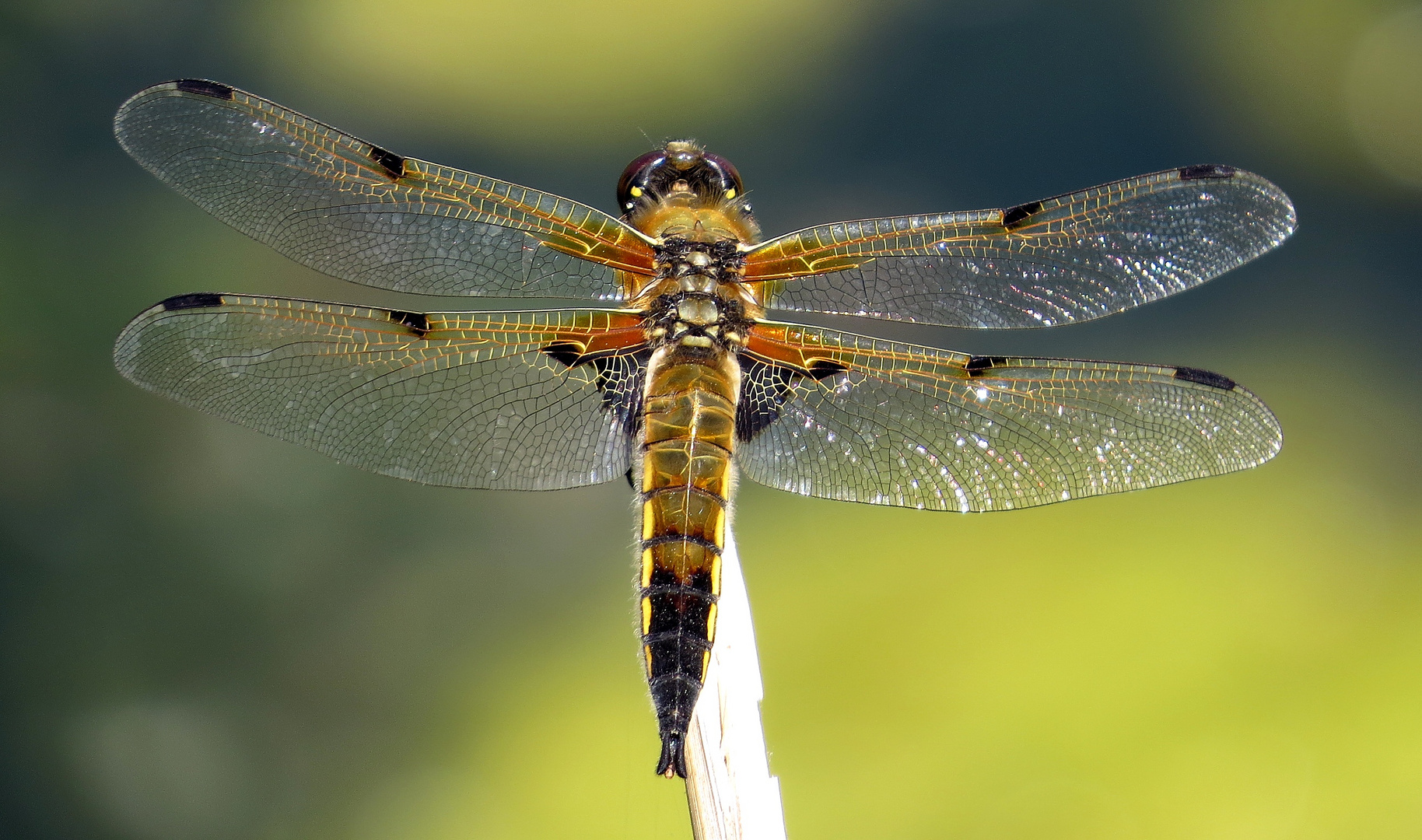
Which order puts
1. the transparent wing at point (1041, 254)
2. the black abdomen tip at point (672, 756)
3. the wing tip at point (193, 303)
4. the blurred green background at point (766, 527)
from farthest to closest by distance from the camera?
the blurred green background at point (766, 527) → the transparent wing at point (1041, 254) → the wing tip at point (193, 303) → the black abdomen tip at point (672, 756)

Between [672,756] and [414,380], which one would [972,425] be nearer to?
[672,756]

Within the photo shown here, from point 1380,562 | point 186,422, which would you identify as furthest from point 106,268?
point 1380,562

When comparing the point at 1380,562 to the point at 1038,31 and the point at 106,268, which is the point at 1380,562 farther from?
the point at 106,268

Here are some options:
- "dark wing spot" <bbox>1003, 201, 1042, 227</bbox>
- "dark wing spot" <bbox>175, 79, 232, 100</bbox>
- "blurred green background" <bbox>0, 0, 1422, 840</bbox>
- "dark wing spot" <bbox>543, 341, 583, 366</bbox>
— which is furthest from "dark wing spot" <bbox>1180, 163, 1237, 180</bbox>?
"blurred green background" <bbox>0, 0, 1422, 840</bbox>

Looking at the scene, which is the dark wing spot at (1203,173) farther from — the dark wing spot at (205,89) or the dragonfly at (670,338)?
the dark wing spot at (205,89)

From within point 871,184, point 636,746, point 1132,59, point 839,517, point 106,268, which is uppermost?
point 1132,59

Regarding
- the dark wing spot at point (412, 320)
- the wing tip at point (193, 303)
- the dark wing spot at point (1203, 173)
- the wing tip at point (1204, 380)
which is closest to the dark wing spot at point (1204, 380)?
the wing tip at point (1204, 380)
